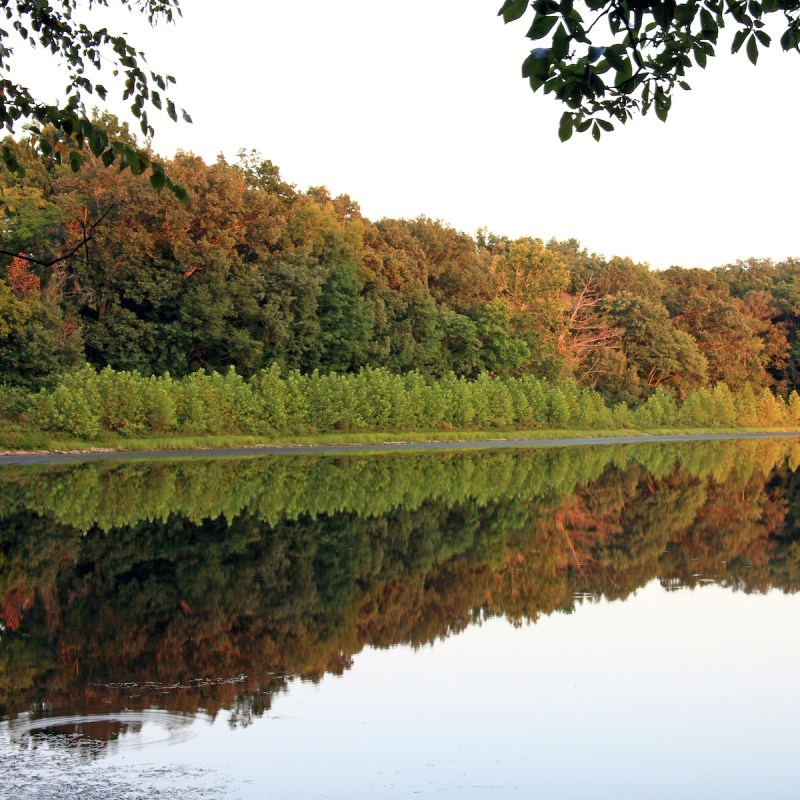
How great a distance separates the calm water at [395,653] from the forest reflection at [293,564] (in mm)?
41

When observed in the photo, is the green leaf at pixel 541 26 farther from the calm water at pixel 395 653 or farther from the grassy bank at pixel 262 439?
the grassy bank at pixel 262 439

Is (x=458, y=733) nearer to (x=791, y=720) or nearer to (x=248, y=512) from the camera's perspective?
(x=791, y=720)

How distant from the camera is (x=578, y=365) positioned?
65.8 metres

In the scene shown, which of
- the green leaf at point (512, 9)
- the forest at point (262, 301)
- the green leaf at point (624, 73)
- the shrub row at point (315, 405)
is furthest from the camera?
the forest at point (262, 301)

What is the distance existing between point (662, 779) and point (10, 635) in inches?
186

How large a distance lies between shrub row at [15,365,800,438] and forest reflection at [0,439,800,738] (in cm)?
969

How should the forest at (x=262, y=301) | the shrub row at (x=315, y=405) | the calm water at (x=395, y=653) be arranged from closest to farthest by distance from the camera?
the calm water at (x=395, y=653)
the shrub row at (x=315, y=405)
the forest at (x=262, y=301)

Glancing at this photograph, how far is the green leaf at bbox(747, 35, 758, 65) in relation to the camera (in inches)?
184

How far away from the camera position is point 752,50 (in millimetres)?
4672

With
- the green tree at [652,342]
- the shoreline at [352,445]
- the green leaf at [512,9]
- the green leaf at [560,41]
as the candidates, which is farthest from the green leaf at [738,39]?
the green tree at [652,342]

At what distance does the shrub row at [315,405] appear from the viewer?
107 feet

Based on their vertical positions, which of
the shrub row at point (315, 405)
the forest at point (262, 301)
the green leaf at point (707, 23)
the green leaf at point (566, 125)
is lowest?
the green leaf at point (566, 125)

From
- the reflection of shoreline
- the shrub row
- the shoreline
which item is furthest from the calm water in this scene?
the shrub row

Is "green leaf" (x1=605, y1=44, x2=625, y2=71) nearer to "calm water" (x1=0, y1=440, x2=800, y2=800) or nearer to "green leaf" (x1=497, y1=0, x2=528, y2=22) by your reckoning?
"green leaf" (x1=497, y1=0, x2=528, y2=22)
